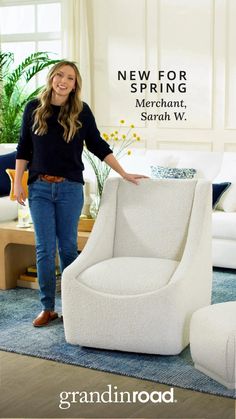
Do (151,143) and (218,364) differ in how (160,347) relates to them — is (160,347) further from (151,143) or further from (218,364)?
(151,143)

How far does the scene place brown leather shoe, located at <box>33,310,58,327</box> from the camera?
14.0 ft

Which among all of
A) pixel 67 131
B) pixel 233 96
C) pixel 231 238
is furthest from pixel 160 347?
pixel 233 96

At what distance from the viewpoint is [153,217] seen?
4.15m

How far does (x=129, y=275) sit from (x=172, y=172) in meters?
2.36

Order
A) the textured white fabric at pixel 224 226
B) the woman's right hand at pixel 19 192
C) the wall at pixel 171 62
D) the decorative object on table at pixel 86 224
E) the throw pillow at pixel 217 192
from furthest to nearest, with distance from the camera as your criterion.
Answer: the wall at pixel 171 62 < the throw pillow at pixel 217 192 < the textured white fabric at pixel 224 226 < the decorative object on table at pixel 86 224 < the woman's right hand at pixel 19 192

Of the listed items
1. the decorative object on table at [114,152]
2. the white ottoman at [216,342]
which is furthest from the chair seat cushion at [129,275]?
the decorative object on table at [114,152]

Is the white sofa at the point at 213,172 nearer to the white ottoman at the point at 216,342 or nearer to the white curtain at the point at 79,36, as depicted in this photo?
the white curtain at the point at 79,36

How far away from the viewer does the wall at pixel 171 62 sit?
705cm

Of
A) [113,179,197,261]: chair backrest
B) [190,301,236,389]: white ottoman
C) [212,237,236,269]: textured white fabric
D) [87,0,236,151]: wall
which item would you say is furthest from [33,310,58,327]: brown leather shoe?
[87,0,236,151]: wall

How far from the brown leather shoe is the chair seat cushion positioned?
479 millimetres

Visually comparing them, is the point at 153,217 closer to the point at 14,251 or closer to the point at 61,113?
the point at 61,113

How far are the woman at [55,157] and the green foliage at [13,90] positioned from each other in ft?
12.1

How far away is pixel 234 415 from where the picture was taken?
309cm

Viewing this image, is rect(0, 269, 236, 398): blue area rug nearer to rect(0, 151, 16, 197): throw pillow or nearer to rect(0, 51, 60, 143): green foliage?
rect(0, 151, 16, 197): throw pillow
